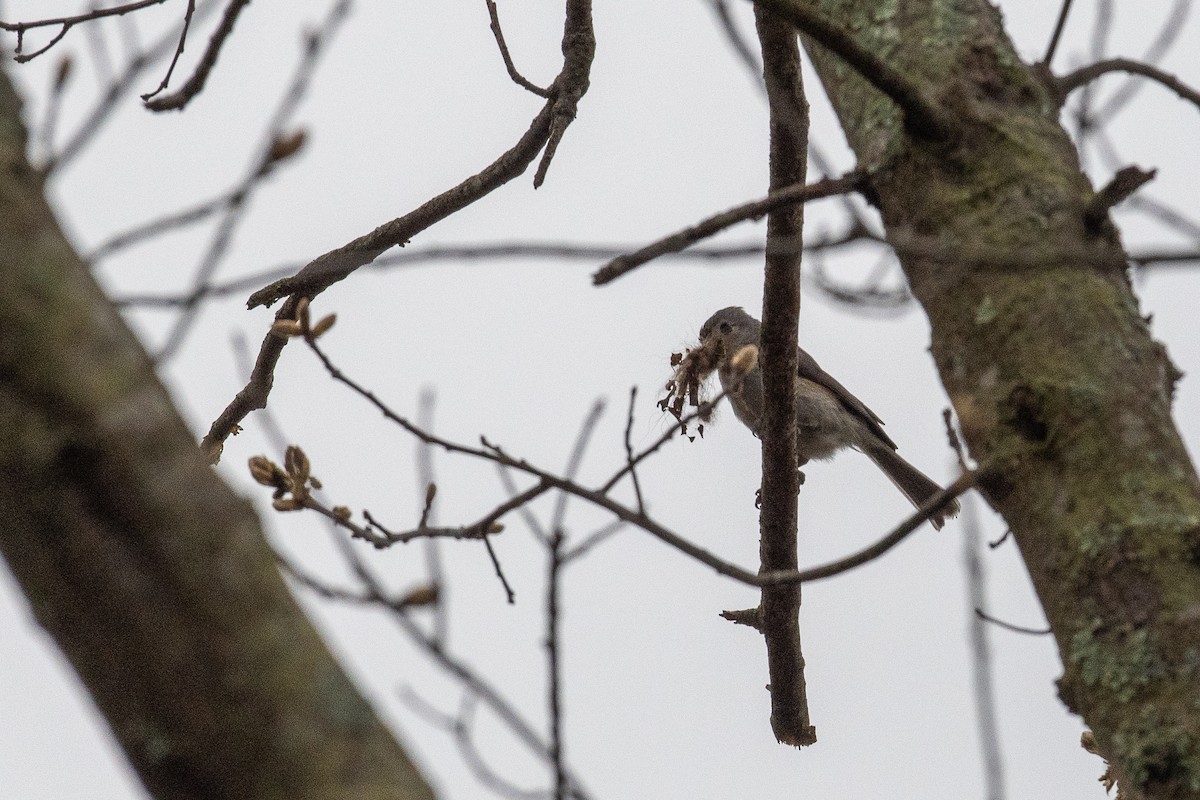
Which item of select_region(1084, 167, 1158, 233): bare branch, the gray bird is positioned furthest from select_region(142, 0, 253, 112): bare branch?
the gray bird

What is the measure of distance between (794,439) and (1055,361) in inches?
79.5

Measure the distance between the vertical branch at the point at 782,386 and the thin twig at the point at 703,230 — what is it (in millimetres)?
749

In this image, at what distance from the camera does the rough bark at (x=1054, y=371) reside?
163 centimetres

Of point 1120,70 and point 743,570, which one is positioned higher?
point 1120,70

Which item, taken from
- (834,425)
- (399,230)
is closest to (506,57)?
(399,230)

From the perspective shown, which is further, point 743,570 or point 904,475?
point 904,475

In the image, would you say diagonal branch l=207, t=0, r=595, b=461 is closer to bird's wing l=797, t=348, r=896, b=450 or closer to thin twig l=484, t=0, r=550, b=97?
thin twig l=484, t=0, r=550, b=97

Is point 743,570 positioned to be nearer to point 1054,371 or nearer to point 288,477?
point 1054,371

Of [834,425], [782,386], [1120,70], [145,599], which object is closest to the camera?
[145,599]

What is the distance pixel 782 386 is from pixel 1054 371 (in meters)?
1.88

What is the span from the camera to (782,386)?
12.0ft

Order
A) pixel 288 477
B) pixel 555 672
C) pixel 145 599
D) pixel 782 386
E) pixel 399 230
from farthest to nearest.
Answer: pixel 782 386 < pixel 399 230 < pixel 288 477 < pixel 555 672 < pixel 145 599

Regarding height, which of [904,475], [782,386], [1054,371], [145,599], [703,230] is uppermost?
[904,475]

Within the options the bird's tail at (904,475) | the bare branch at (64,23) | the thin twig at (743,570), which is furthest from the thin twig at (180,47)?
the bird's tail at (904,475)
